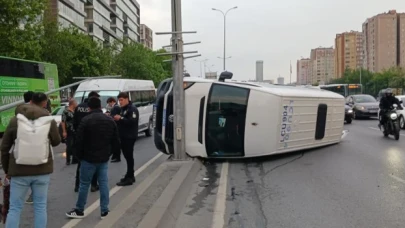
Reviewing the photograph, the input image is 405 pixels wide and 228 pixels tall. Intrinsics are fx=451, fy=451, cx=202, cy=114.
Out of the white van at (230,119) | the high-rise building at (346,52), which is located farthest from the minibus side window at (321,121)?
the high-rise building at (346,52)

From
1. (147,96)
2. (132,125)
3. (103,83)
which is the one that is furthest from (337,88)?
(132,125)

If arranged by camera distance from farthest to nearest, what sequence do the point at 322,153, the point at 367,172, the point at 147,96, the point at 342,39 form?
the point at 342,39
the point at 147,96
the point at 322,153
the point at 367,172

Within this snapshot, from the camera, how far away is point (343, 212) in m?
6.49

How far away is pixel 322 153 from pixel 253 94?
344 centimetres

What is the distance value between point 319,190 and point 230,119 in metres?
3.42

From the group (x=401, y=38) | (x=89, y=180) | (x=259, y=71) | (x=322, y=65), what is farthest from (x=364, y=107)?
(x=322, y=65)

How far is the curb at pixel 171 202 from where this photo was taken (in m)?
5.76

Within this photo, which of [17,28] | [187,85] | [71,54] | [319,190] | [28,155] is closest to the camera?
[28,155]

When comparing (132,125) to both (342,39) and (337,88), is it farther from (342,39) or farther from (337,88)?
(342,39)

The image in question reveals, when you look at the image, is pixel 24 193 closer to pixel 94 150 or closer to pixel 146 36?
pixel 94 150

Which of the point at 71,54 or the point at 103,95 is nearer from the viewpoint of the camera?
the point at 103,95

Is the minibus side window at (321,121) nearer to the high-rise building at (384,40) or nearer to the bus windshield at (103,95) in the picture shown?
the bus windshield at (103,95)

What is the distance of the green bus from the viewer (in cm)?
1998

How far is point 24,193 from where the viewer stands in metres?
4.81
